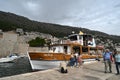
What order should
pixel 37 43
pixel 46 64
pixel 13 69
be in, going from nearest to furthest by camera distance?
pixel 46 64, pixel 13 69, pixel 37 43

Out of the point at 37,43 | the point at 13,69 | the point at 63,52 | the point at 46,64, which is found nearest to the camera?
the point at 46,64

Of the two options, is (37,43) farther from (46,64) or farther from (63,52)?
Answer: (46,64)

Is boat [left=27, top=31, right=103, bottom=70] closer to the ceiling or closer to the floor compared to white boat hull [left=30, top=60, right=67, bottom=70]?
closer to the ceiling

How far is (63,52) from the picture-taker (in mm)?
23953

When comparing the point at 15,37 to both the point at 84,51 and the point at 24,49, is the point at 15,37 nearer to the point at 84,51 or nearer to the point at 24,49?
the point at 24,49

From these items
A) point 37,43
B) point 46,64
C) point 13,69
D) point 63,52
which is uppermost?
point 37,43

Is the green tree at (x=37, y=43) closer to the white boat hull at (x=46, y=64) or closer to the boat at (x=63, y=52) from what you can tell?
the boat at (x=63, y=52)

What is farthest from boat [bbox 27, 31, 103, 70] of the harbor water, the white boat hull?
the harbor water

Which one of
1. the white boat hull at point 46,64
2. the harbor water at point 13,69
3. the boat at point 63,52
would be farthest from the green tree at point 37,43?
the white boat hull at point 46,64

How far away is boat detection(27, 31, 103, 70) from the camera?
22281 millimetres

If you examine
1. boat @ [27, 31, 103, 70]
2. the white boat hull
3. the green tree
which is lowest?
the white boat hull

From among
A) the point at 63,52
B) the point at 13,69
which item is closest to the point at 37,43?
the point at 13,69

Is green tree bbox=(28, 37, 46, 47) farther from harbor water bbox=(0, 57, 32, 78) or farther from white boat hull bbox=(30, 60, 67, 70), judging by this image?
white boat hull bbox=(30, 60, 67, 70)

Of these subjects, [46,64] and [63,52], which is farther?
[63,52]
